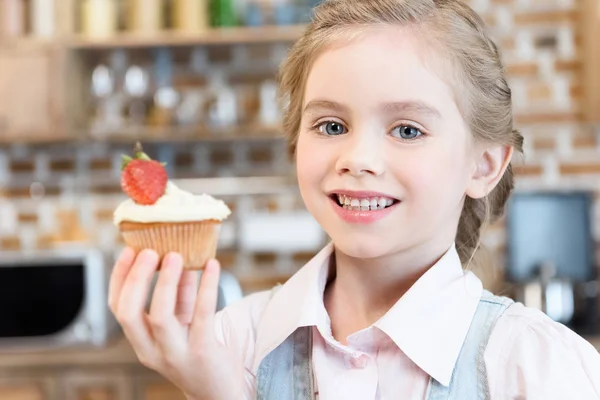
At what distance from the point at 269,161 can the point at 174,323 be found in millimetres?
2135

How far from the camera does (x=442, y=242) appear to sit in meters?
0.96

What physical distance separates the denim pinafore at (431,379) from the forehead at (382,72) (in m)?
Result: 0.27

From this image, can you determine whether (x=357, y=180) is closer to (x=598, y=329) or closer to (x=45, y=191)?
(x=598, y=329)

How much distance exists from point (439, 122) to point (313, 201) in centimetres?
18

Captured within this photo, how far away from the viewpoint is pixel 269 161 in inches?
116

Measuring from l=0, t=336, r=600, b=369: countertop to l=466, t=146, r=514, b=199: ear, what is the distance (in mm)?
1656

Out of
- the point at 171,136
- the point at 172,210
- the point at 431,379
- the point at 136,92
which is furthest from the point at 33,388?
the point at 431,379

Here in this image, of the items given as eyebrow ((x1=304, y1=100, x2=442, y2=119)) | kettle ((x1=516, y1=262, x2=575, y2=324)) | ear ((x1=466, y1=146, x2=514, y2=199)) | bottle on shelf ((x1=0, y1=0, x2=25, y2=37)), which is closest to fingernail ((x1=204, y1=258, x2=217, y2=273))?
eyebrow ((x1=304, y1=100, x2=442, y2=119))

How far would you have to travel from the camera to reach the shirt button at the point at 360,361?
2.99ft

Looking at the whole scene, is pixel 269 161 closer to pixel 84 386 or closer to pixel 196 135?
pixel 196 135

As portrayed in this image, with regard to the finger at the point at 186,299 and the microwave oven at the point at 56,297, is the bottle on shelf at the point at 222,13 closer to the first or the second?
the microwave oven at the point at 56,297

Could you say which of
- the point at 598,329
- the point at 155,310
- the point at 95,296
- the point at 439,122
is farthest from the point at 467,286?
the point at 95,296

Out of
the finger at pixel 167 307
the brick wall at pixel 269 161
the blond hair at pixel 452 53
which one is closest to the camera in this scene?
the finger at pixel 167 307

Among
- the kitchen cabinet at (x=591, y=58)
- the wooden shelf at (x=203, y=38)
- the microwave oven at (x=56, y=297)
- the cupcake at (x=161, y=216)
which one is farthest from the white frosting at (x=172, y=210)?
the kitchen cabinet at (x=591, y=58)
